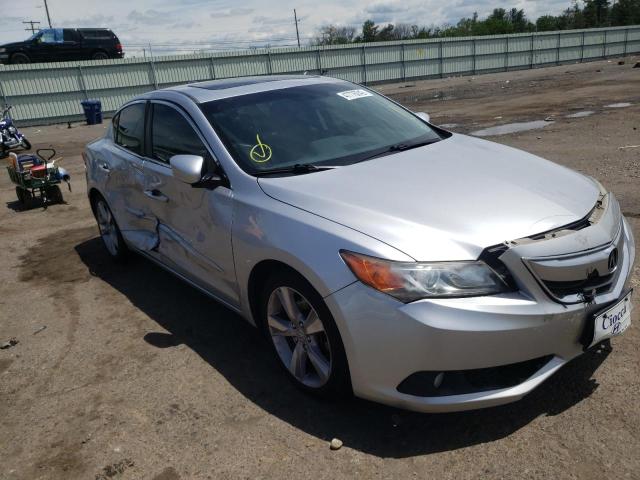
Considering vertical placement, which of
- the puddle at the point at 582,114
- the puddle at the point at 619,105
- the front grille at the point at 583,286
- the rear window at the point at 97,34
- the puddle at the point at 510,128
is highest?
the rear window at the point at 97,34

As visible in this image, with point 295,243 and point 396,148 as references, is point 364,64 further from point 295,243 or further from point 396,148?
point 295,243

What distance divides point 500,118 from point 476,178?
37.3 feet

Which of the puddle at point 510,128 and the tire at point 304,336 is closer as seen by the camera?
the tire at point 304,336

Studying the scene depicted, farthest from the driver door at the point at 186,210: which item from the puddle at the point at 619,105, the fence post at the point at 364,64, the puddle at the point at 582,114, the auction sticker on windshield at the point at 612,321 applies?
the fence post at the point at 364,64

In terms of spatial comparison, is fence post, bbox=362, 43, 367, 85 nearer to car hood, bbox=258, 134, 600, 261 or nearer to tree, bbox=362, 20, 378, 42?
car hood, bbox=258, 134, 600, 261

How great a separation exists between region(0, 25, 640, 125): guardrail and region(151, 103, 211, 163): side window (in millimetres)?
17444

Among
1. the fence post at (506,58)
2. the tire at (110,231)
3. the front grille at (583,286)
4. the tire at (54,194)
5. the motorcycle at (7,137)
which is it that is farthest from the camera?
the fence post at (506,58)

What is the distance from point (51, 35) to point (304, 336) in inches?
1047

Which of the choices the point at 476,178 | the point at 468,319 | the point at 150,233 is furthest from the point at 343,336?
the point at 150,233

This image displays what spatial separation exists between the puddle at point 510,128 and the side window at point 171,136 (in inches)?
323

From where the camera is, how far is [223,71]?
27344 mm

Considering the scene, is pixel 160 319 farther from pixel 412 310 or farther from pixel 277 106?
pixel 412 310

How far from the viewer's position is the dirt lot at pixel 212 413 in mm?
2516

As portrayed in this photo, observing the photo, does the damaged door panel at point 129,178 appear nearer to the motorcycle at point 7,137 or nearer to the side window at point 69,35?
the motorcycle at point 7,137
